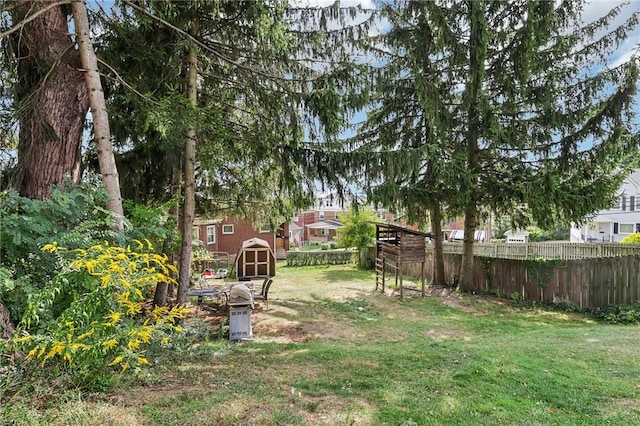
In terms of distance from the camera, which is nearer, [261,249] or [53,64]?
[53,64]

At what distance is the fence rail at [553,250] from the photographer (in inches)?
559

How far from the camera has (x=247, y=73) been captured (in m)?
7.19

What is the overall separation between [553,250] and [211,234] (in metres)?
20.9

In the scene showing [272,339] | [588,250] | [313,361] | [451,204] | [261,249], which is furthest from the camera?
[261,249]

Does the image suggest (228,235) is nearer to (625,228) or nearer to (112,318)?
(112,318)

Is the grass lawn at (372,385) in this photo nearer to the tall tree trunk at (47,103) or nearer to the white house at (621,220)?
the tall tree trunk at (47,103)

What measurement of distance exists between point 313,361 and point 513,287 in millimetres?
9337

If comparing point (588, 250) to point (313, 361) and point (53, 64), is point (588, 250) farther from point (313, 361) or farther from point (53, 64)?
point (53, 64)

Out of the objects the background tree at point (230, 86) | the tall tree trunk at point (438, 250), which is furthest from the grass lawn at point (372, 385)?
the tall tree trunk at point (438, 250)

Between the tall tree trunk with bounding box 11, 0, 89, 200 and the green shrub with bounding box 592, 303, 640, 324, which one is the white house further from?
the tall tree trunk with bounding box 11, 0, 89, 200

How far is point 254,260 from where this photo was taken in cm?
1777

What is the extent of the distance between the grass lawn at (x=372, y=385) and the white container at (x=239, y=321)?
0.37m

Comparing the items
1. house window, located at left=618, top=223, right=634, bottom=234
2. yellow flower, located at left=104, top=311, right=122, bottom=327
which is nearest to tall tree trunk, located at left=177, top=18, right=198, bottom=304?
yellow flower, located at left=104, top=311, right=122, bottom=327

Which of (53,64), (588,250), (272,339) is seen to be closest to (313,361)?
(272,339)
